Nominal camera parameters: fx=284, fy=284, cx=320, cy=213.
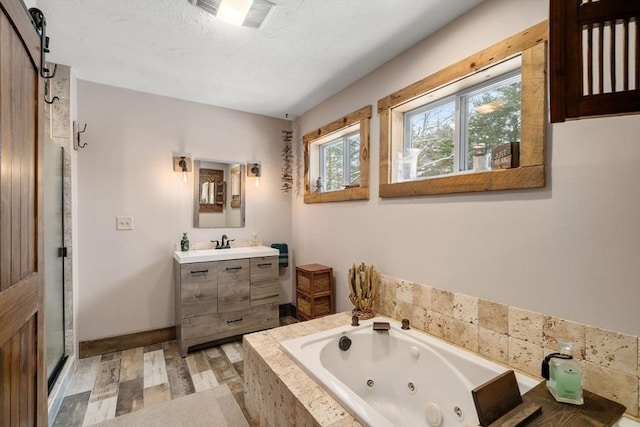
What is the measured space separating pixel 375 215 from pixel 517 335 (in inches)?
49.6

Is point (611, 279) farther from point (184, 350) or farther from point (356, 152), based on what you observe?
point (184, 350)

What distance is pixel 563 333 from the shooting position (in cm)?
135

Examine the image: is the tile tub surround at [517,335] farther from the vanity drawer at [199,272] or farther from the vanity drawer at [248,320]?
the vanity drawer at [199,272]

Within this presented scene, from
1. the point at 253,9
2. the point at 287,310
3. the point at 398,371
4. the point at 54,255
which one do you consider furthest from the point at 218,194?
the point at 398,371

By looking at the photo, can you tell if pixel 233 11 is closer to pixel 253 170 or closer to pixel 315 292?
pixel 253 170

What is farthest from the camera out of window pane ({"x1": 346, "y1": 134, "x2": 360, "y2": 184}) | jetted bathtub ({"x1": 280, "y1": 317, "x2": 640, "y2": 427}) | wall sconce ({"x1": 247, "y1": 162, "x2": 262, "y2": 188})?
wall sconce ({"x1": 247, "y1": 162, "x2": 262, "y2": 188})

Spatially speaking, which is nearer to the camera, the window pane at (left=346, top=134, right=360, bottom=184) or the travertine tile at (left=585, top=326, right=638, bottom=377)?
the travertine tile at (left=585, top=326, right=638, bottom=377)

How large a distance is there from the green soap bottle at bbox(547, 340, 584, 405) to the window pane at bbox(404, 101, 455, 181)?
121 cm

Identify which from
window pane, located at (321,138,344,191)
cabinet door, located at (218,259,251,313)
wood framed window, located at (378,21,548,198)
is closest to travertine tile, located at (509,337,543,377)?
wood framed window, located at (378,21,548,198)

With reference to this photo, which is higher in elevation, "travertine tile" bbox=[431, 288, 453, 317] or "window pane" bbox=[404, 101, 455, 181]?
"window pane" bbox=[404, 101, 455, 181]

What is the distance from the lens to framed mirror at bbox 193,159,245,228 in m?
3.15

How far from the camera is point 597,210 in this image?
1.25 metres

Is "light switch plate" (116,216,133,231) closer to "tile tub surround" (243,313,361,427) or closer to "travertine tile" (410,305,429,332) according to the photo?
"tile tub surround" (243,313,361,427)

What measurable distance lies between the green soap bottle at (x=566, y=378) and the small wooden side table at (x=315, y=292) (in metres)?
1.88
